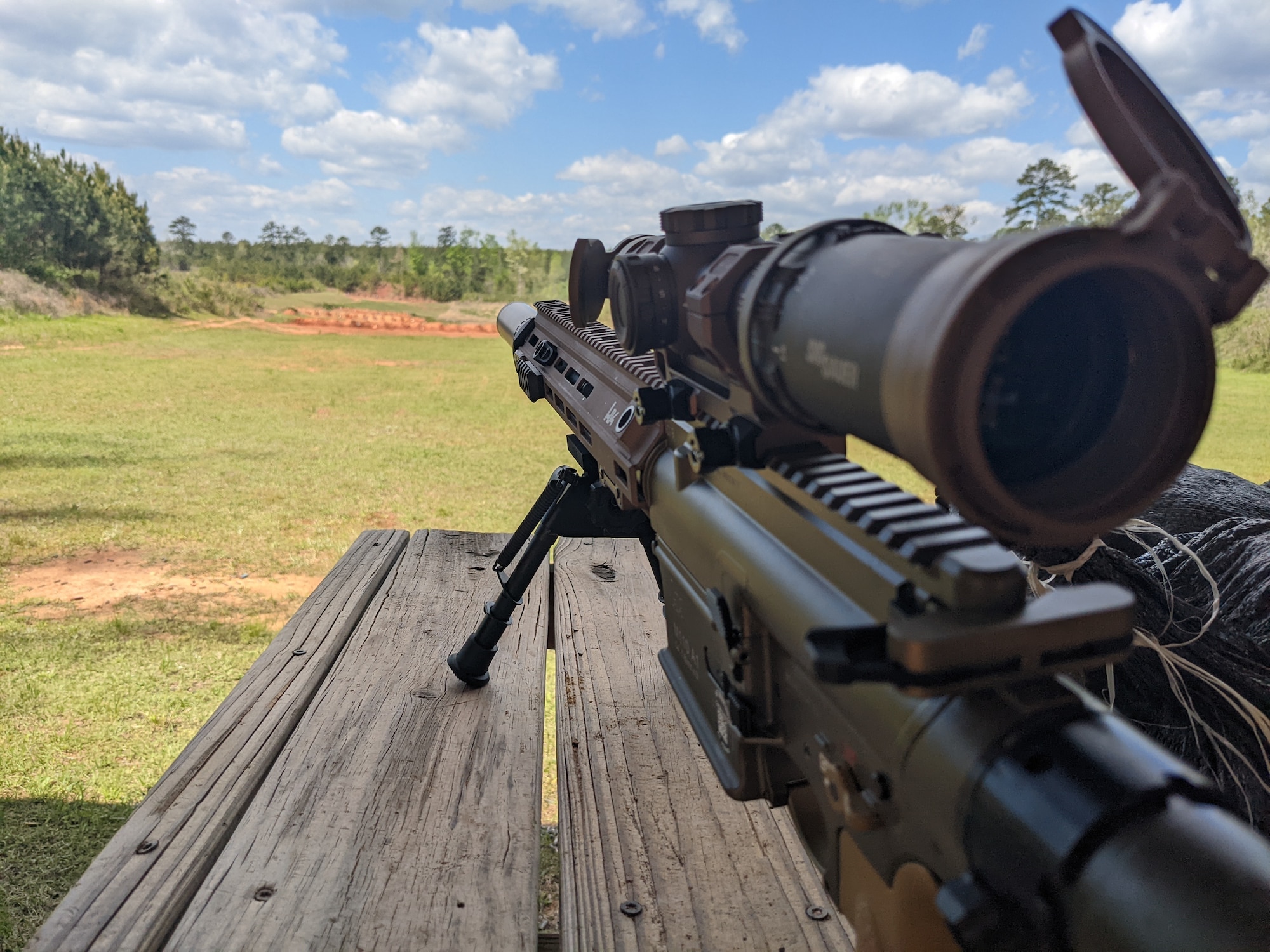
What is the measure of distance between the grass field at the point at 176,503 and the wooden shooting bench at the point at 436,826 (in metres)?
0.88

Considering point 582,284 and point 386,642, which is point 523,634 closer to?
point 386,642

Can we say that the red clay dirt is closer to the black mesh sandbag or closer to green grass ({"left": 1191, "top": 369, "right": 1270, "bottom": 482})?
green grass ({"left": 1191, "top": 369, "right": 1270, "bottom": 482})

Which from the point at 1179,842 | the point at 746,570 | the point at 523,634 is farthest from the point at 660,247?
the point at 523,634

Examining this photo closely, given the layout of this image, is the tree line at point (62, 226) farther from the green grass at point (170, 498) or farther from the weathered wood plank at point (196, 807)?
the weathered wood plank at point (196, 807)

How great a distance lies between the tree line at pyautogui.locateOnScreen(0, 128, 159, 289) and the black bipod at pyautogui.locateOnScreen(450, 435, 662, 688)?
22.2 m

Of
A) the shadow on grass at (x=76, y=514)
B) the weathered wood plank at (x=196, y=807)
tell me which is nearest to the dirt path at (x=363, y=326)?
the shadow on grass at (x=76, y=514)

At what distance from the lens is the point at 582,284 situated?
4.50 feet

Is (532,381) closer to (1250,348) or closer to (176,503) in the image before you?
(176,503)

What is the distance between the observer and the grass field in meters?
2.89

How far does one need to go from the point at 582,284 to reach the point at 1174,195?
0.99m

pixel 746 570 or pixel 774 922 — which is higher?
pixel 746 570

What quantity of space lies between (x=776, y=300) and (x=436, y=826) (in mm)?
1062

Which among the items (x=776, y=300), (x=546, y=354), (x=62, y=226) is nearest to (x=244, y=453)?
(x=546, y=354)

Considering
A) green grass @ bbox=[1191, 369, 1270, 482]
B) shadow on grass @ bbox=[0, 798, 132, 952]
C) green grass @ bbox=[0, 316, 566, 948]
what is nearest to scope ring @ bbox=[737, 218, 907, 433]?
shadow on grass @ bbox=[0, 798, 132, 952]
